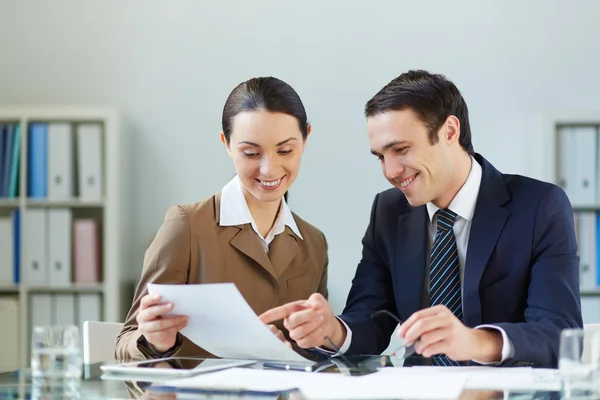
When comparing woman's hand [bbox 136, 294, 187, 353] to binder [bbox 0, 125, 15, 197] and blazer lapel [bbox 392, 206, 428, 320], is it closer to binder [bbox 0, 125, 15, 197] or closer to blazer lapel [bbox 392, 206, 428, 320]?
blazer lapel [bbox 392, 206, 428, 320]

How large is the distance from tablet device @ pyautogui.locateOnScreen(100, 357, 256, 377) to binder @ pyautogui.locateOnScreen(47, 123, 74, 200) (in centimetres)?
236

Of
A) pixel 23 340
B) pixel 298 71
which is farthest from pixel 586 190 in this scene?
pixel 23 340

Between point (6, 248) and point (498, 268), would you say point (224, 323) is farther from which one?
point (6, 248)

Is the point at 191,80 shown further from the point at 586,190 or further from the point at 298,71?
the point at 586,190

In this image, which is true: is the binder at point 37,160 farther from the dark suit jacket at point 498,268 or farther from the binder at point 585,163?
the binder at point 585,163

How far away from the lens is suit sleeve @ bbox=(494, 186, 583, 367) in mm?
1664

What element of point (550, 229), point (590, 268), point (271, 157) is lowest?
point (590, 268)

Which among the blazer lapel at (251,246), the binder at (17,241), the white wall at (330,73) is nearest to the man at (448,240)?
the blazer lapel at (251,246)

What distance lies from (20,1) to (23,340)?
1.74 meters

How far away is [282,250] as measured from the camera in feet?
6.91

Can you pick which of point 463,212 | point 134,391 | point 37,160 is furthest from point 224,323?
point 37,160

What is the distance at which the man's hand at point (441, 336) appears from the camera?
153 cm

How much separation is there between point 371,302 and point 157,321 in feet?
2.12

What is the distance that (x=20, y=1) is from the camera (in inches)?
167
